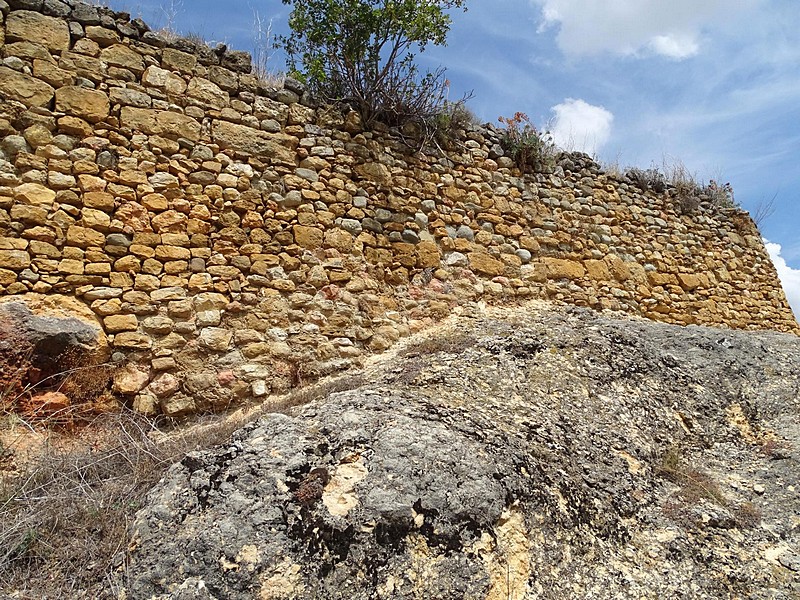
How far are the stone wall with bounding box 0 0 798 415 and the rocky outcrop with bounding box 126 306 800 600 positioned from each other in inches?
46.5

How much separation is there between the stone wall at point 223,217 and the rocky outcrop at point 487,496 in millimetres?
1181

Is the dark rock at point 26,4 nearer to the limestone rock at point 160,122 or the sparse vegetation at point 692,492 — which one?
the limestone rock at point 160,122

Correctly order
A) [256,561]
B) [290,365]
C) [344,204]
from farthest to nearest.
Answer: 1. [344,204]
2. [290,365]
3. [256,561]

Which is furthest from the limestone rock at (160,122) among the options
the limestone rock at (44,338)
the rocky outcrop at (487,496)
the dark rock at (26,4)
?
the rocky outcrop at (487,496)

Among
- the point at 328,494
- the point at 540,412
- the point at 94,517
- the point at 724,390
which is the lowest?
the point at 94,517

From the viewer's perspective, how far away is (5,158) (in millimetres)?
4500

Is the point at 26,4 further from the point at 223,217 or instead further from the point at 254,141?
the point at 223,217

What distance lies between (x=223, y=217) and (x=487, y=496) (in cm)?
349

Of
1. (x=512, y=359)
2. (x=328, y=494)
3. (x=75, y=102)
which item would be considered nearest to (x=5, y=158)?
(x=75, y=102)

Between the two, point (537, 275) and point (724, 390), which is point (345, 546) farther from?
point (537, 275)

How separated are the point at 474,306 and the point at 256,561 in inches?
163

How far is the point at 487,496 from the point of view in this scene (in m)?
3.24

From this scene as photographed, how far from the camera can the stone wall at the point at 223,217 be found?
463 cm

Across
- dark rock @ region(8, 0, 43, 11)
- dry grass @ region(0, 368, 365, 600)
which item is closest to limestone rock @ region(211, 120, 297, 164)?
dark rock @ region(8, 0, 43, 11)
